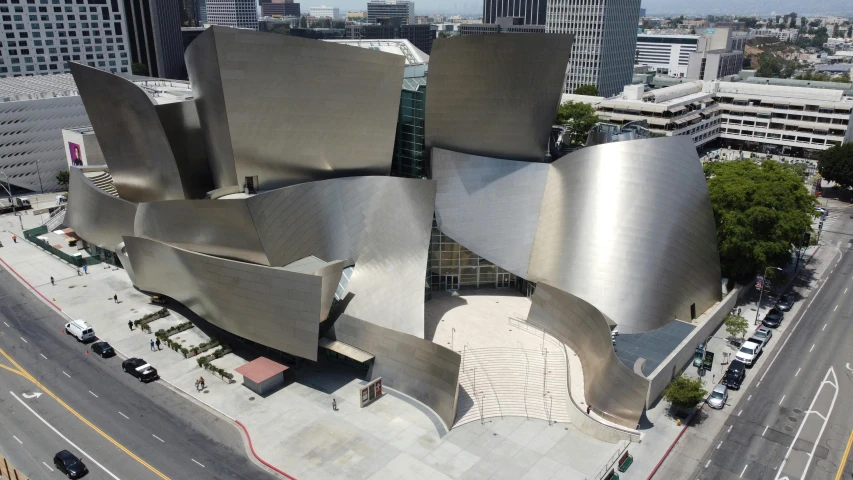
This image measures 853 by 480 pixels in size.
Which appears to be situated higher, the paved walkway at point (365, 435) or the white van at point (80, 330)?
the white van at point (80, 330)

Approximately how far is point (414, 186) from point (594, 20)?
93317 mm

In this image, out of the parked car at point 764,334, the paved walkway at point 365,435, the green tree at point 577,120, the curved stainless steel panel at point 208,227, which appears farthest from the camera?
the green tree at point 577,120

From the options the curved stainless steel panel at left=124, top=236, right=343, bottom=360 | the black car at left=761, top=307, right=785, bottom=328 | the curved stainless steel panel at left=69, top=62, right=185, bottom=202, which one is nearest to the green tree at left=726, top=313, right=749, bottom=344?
the black car at left=761, top=307, right=785, bottom=328

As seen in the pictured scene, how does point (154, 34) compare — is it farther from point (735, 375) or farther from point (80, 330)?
point (735, 375)

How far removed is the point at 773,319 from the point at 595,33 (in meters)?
89.1

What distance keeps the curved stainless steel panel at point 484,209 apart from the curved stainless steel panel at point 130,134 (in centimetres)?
1778

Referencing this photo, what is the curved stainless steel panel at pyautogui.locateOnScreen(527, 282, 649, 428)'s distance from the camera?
102ft

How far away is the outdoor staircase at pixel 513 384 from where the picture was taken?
32250 mm

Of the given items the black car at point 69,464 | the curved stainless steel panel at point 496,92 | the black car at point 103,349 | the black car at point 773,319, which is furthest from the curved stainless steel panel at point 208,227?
the black car at point 773,319

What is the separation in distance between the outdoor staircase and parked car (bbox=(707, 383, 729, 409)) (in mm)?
7816

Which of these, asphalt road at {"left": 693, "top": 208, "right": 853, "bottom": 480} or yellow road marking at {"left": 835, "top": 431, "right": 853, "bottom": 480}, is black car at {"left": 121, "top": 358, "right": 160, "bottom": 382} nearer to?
asphalt road at {"left": 693, "top": 208, "right": 853, "bottom": 480}

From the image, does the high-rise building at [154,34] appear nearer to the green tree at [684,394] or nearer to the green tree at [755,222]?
the green tree at [755,222]

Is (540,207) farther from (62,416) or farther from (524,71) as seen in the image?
(62,416)

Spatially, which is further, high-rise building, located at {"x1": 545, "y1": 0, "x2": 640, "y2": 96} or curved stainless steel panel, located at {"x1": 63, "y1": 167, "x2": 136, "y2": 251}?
high-rise building, located at {"x1": 545, "y1": 0, "x2": 640, "y2": 96}
